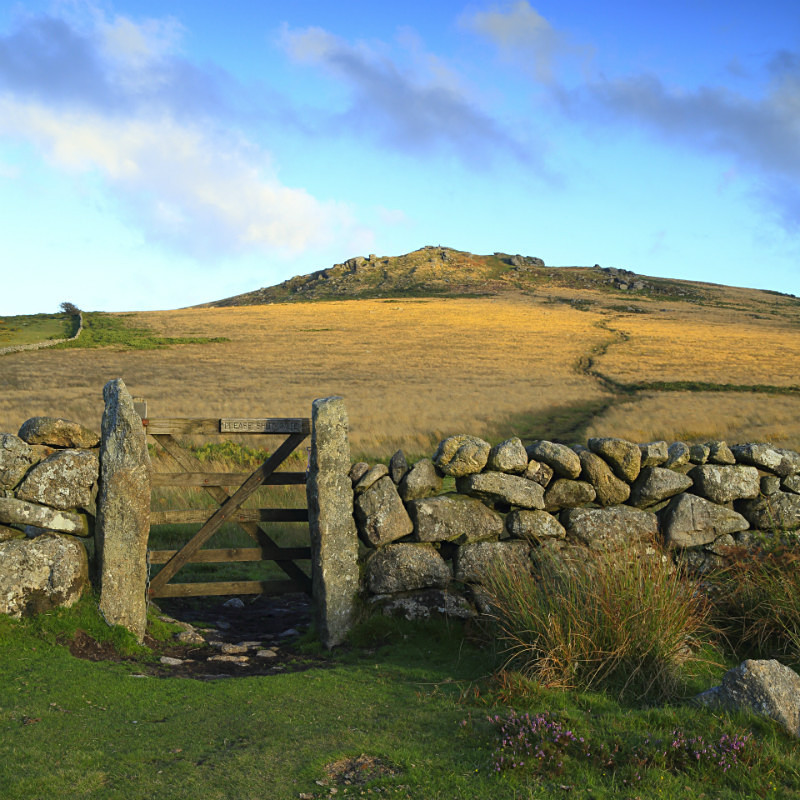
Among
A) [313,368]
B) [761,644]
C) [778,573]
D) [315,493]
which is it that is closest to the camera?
[761,644]

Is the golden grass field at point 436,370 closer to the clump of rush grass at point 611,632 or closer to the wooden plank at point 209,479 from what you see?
the wooden plank at point 209,479

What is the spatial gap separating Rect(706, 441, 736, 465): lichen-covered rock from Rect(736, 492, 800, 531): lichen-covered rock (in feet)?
2.03

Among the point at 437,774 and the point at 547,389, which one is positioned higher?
the point at 547,389

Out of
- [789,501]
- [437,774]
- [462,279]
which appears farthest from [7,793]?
[462,279]

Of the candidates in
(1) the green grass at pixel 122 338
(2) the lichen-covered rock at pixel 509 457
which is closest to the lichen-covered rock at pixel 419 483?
(2) the lichen-covered rock at pixel 509 457

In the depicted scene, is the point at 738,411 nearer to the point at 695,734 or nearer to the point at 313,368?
the point at 313,368

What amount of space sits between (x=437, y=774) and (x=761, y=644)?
4314 millimetres

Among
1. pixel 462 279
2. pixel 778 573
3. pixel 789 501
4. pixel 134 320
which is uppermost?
pixel 462 279

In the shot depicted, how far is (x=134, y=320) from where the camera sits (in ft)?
235

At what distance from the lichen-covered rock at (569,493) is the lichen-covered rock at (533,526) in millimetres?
222

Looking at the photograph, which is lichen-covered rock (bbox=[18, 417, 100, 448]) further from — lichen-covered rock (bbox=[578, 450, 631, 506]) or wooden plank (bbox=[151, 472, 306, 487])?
lichen-covered rock (bbox=[578, 450, 631, 506])

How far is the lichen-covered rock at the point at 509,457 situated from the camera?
9484 millimetres

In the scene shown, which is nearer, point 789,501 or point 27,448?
point 27,448

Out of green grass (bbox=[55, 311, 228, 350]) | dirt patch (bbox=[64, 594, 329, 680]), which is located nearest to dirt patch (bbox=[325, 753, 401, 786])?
dirt patch (bbox=[64, 594, 329, 680])
